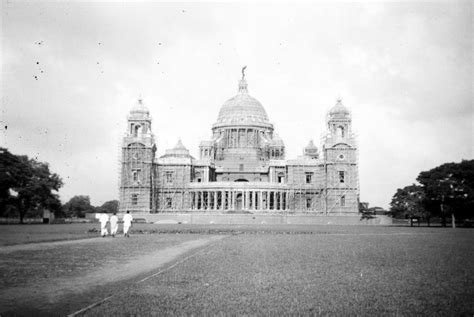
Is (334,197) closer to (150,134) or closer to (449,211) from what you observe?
(449,211)

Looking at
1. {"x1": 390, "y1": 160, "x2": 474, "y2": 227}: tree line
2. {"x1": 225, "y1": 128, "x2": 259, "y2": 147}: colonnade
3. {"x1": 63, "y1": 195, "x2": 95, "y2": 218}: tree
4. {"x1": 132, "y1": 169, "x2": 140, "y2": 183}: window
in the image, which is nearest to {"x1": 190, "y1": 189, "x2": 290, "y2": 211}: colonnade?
{"x1": 132, "y1": 169, "x2": 140, "y2": 183}: window

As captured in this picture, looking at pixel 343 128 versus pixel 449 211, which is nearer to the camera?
pixel 449 211

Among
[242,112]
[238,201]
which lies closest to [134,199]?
[238,201]

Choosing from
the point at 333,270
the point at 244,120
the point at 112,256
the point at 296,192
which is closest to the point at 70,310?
the point at 333,270

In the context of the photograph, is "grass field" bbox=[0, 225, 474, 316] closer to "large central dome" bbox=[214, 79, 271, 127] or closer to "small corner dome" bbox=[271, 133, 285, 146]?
"small corner dome" bbox=[271, 133, 285, 146]

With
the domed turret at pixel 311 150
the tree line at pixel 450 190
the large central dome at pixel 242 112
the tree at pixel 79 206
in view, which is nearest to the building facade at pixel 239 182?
the large central dome at pixel 242 112
